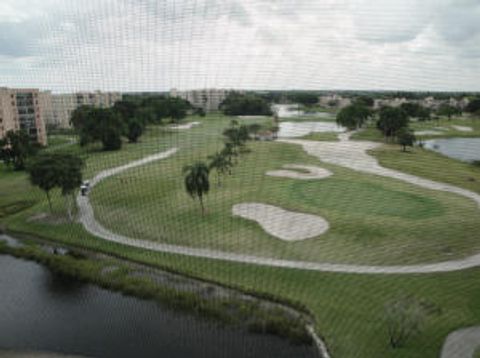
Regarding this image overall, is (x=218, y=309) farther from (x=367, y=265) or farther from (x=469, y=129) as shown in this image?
(x=469, y=129)

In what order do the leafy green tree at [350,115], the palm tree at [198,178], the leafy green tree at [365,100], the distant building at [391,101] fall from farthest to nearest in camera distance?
the leafy green tree at [350,115] < the palm tree at [198,178] < the distant building at [391,101] < the leafy green tree at [365,100]

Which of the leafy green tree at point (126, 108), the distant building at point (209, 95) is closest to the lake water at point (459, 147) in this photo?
the distant building at point (209, 95)

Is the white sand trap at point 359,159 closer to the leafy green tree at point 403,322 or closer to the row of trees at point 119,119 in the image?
the leafy green tree at point 403,322

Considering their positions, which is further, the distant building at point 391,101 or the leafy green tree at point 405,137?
the leafy green tree at point 405,137

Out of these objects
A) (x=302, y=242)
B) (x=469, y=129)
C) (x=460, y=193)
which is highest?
(x=469, y=129)

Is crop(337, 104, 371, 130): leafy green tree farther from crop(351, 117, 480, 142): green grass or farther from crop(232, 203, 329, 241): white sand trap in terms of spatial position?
crop(232, 203, 329, 241): white sand trap

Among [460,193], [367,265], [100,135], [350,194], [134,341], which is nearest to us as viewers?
[134,341]

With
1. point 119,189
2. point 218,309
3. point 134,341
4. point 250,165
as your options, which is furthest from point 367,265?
point 250,165

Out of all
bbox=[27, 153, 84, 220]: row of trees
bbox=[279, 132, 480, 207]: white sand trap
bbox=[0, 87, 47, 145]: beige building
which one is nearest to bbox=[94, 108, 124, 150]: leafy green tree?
bbox=[27, 153, 84, 220]: row of trees
